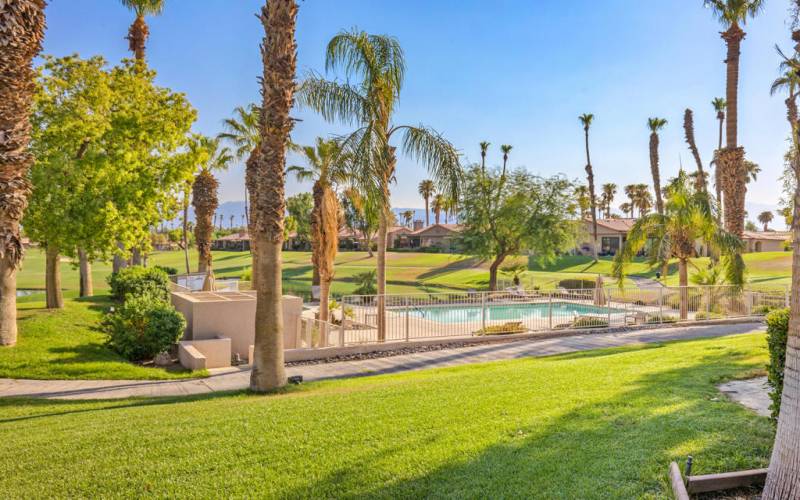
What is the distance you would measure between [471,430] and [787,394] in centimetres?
285

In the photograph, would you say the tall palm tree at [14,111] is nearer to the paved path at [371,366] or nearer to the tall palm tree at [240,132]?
the paved path at [371,366]

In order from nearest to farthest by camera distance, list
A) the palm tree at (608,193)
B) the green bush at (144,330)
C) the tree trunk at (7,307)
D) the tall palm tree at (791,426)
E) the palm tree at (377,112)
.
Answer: the tall palm tree at (791,426), the tree trunk at (7,307), the green bush at (144,330), the palm tree at (377,112), the palm tree at (608,193)

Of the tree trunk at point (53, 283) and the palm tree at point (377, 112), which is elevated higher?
the palm tree at point (377, 112)

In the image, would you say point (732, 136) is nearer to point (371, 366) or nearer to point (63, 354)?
point (371, 366)

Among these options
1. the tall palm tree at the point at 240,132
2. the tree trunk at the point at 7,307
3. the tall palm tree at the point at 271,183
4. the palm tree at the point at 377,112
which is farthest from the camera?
the tall palm tree at the point at 240,132

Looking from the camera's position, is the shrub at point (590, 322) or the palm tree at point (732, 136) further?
the palm tree at point (732, 136)

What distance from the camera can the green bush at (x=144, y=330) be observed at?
39.1 ft

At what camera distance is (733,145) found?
20.7 m

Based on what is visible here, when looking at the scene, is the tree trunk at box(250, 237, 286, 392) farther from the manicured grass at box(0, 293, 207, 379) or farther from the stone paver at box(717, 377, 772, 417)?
the stone paver at box(717, 377, 772, 417)

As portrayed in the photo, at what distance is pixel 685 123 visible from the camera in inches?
1652

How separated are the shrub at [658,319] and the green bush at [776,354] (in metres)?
13.4

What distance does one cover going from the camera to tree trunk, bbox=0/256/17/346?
11359 millimetres

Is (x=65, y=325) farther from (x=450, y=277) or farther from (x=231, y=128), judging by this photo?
(x=450, y=277)

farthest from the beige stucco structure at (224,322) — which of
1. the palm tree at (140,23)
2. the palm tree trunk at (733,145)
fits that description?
the palm tree trunk at (733,145)
